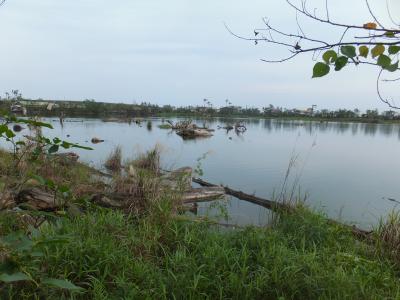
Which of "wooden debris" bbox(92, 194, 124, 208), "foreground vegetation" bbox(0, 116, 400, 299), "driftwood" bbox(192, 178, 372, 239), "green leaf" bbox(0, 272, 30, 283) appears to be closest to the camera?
"green leaf" bbox(0, 272, 30, 283)

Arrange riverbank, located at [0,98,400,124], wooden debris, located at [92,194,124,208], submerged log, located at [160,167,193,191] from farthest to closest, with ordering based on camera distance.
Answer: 1. riverbank, located at [0,98,400,124]
2. submerged log, located at [160,167,193,191]
3. wooden debris, located at [92,194,124,208]

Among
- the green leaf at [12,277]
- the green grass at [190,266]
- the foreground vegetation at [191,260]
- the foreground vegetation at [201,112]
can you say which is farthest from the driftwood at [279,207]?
the foreground vegetation at [201,112]

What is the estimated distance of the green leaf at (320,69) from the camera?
970 millimetres

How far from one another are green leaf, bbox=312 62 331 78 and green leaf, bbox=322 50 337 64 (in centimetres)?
2

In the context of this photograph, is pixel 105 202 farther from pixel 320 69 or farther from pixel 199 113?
pixel 199 113

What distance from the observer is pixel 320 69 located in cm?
Result: 98

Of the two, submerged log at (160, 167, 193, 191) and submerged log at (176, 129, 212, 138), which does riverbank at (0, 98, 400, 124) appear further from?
submerged log at (160, 167, 193, 191)

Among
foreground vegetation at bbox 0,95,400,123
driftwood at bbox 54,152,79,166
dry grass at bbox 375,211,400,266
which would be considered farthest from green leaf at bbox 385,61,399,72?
foreground vegetation at bbox 0,95,400,123

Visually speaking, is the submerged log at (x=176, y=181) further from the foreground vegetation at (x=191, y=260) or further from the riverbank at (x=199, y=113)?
the riverbank at (x=199, y=113)

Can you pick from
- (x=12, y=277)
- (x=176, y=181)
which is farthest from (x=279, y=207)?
(x=12, y=277)

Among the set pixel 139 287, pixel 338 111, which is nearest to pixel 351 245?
pixel 139 287

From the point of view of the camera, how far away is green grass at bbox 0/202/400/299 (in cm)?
288

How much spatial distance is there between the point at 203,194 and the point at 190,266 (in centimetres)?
410

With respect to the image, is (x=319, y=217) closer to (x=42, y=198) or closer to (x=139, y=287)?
(x=139, y=287)
